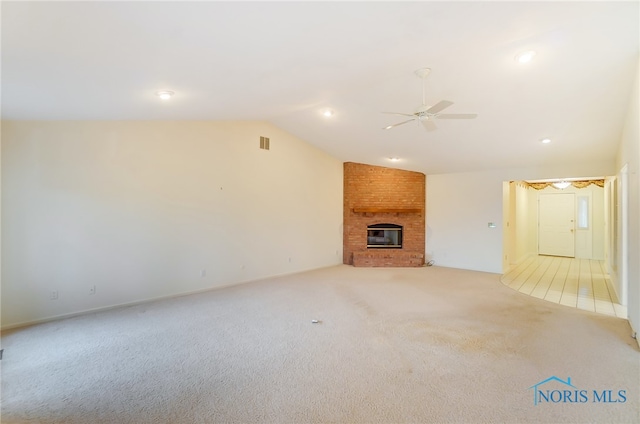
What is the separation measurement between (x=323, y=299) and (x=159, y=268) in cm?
254

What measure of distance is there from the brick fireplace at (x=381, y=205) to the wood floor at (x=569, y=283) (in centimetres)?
230

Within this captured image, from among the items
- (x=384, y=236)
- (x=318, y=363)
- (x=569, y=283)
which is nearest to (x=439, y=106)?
(x=318, y=363)

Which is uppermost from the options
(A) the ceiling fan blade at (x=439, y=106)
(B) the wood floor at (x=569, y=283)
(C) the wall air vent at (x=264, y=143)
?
(C) the wall air vent at (x=264, y=143)

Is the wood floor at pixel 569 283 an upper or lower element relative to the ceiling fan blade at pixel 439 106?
lower

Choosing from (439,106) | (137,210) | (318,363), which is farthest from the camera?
(137,210)

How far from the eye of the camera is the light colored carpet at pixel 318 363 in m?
2.09

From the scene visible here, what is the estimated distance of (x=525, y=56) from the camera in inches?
112

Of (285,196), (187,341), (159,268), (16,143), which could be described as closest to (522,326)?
(187,341)

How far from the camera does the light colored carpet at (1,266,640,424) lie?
6.84ft

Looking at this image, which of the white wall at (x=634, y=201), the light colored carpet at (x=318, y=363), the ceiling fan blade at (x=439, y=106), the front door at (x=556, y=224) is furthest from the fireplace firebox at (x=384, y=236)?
the front door at (x=556, y=224)

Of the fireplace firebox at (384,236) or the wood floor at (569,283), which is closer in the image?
the wood floor at (569,283)

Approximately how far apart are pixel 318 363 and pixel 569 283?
5.72m

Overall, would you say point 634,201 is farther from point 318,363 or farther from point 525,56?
point 318,363

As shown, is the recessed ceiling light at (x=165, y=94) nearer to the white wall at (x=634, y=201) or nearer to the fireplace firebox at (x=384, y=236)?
the white wall at (x=634, y=201)
